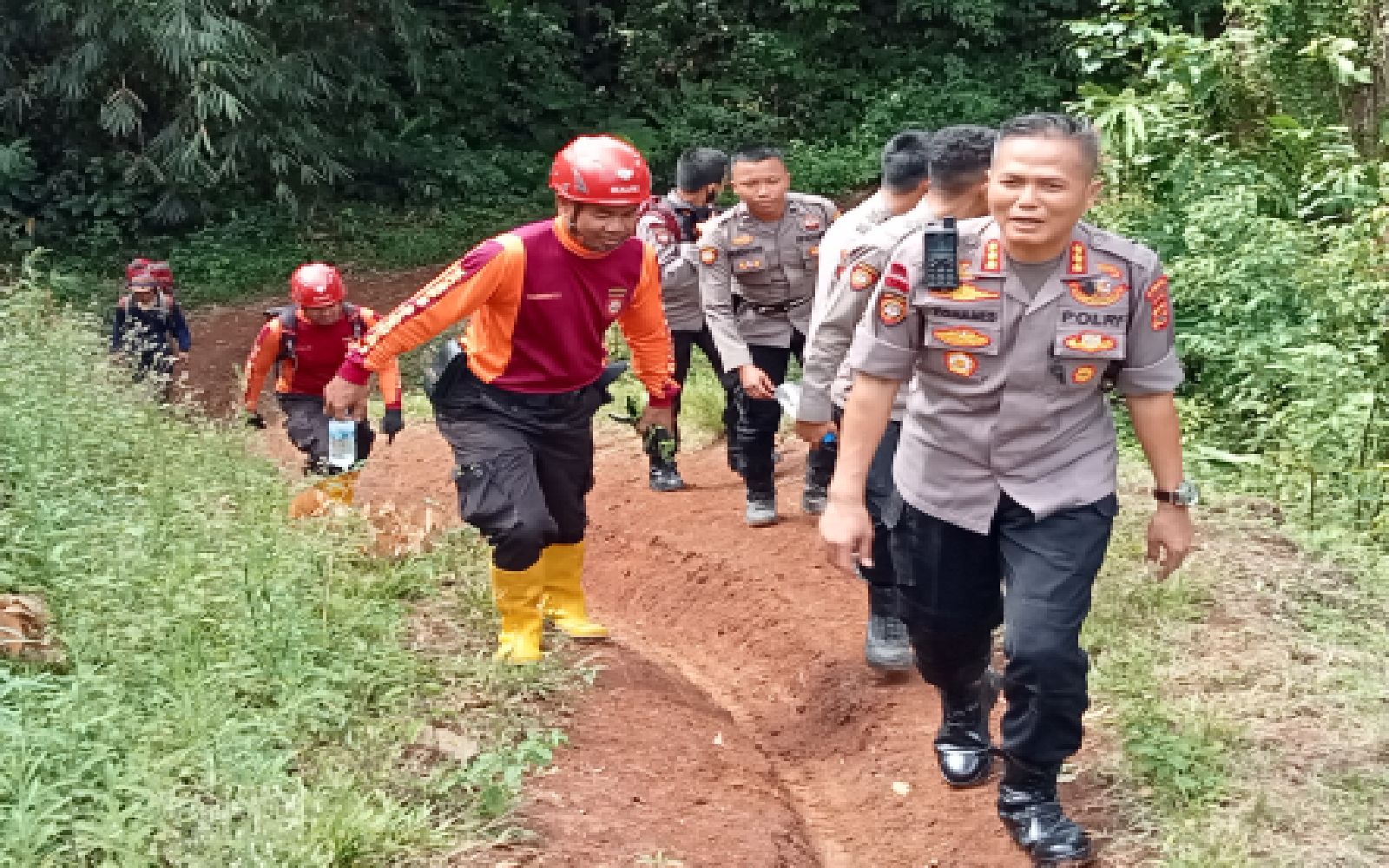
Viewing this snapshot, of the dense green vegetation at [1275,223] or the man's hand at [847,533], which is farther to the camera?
the dense green vegetation at [1275,223]

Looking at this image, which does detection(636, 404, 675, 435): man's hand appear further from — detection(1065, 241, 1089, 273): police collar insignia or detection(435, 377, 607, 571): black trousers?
detection(1065, 241, 1089, 273): police collar insignia

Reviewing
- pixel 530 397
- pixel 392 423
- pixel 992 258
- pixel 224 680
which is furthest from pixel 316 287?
pixel 992 258

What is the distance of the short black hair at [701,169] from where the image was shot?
8672 millimetres

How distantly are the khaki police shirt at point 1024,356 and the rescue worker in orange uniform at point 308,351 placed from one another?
167 inches

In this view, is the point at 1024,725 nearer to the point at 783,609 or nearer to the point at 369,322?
the point at 783,609

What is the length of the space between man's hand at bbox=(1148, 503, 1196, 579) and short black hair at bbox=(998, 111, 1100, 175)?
3.01 feet

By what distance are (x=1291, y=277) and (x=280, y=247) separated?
44.6 feet

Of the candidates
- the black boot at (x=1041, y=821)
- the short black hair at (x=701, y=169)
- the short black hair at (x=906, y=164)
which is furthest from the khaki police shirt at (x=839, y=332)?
the short black hair at (x=701, y=169)

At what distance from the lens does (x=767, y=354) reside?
7.27 meters

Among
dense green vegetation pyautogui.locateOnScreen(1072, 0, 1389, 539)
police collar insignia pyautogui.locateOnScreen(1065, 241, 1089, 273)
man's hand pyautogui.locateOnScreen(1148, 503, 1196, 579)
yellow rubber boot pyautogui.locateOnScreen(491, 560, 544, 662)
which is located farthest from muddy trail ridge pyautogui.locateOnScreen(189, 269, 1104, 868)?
dense green vegetation pyautogui.locateOnScreen(1072, 0, 1389, 539)

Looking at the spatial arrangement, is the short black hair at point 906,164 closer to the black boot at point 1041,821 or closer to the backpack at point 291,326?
the black boot at point 1041,821

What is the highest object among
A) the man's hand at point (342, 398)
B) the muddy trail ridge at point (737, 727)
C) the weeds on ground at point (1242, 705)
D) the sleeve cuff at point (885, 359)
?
the sleeve cuff at point (885, 359)

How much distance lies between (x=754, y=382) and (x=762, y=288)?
0.65 meters

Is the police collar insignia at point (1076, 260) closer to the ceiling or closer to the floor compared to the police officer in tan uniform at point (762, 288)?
closer to the ceiling
